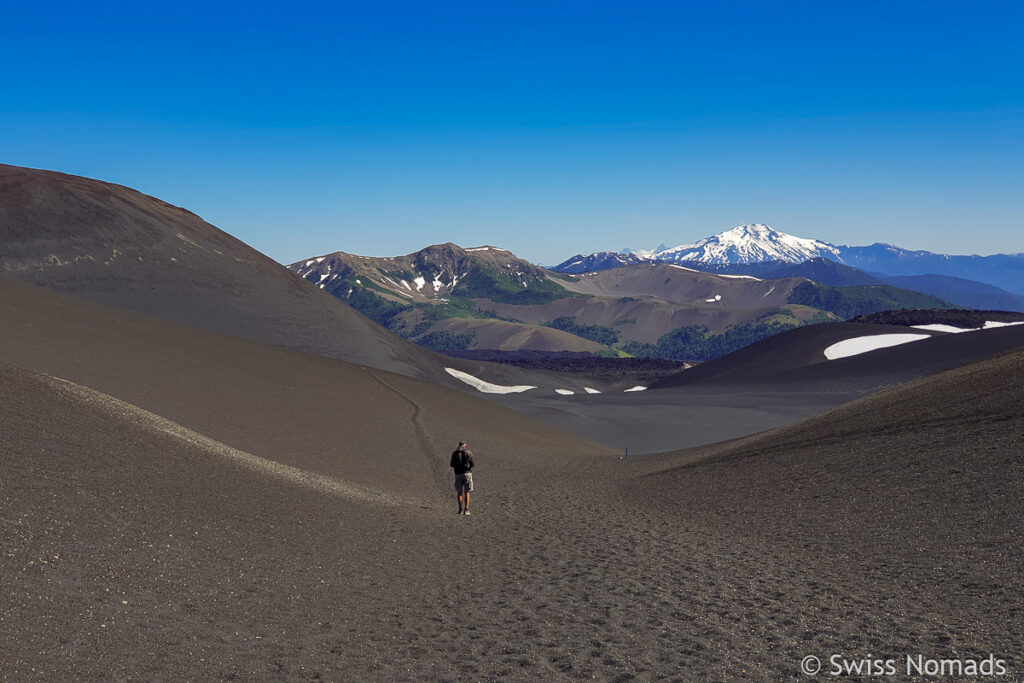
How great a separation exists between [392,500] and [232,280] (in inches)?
2571

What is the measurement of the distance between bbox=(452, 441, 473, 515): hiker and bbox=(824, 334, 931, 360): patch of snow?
106 metres

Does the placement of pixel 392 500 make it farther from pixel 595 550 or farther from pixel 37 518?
pixel 37 518

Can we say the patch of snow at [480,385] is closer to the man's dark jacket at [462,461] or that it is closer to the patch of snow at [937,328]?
the patch of snow at [937,328]

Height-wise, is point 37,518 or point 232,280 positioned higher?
point 232,280

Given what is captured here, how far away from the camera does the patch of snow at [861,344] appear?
11819 cm

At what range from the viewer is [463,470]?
73.3 feet

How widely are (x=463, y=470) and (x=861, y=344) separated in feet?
387

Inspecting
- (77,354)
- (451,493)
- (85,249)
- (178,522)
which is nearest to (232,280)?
(85,249)

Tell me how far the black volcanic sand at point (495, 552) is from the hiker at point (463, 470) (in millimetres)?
879

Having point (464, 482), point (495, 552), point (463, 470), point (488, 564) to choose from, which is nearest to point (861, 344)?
point (464, 482)

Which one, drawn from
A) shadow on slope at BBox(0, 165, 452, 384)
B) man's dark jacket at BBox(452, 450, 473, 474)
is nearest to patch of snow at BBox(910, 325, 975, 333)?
shadow on slope at BBox(0, 165, 452, 384)

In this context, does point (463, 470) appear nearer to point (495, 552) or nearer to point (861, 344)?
point (495, 552)

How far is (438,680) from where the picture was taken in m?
10.1

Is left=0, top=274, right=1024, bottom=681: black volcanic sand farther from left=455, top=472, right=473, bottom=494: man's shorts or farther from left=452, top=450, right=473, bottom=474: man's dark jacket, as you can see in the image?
left=452, top=450, right=473, bottom=474: man's dark jacket
